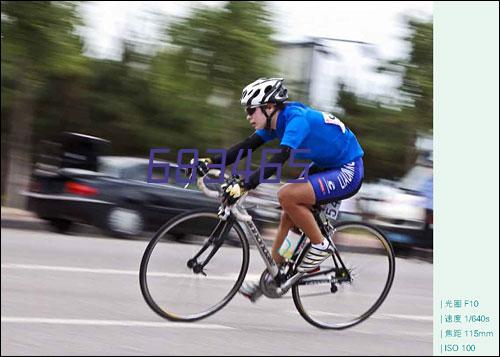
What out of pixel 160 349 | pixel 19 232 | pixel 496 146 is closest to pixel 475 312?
pixel 496 146

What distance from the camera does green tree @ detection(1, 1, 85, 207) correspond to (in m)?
4.82

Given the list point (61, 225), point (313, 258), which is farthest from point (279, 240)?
point (61, 225)

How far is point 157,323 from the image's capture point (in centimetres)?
374

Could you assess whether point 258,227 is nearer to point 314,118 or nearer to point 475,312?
point 314,118

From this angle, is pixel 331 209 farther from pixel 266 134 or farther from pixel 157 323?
pixel 157 323

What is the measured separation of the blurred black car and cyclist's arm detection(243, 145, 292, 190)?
0.28 metres

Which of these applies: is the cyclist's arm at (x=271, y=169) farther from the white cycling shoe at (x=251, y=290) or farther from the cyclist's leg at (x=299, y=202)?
the white cycling shoe at (x=251, y=290)

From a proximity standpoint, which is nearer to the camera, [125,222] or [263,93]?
[263,93]

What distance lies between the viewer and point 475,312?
3.86m

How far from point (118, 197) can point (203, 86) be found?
84cm

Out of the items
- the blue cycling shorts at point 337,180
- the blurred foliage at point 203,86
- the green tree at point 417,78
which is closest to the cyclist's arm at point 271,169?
the blurred foliage at point 203,86

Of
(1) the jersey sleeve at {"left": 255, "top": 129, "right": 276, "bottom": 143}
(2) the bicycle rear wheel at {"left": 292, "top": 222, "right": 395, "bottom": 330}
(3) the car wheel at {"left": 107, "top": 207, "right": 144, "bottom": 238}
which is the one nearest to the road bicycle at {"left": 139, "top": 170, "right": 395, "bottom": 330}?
(2) the bicycle rear wheel at {"left": 292, "top": 222, "right": 395, "bottom": 330}

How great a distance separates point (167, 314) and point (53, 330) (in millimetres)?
509

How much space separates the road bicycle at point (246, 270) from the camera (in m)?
3.52
